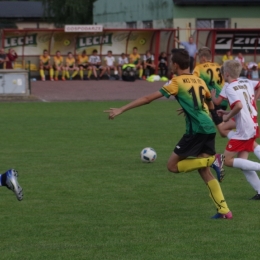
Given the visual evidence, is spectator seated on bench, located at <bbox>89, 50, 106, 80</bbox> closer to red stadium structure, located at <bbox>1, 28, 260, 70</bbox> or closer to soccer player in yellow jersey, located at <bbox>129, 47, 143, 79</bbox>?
red stadium structure, located at <bbox>1, 28, 260, 70</bbox>

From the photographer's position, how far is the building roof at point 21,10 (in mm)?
71688

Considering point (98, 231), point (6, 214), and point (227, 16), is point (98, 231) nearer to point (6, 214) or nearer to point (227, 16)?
point (6, 214)

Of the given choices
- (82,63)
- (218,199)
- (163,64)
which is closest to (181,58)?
(218,199)

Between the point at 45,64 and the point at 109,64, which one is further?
the point at 109,64

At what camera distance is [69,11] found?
58.8m

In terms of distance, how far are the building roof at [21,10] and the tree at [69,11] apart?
10.8 m

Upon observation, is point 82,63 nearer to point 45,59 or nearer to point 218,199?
point 45,59

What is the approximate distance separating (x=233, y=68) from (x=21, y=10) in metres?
65.6

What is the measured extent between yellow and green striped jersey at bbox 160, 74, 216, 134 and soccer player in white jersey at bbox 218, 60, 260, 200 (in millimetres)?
1074

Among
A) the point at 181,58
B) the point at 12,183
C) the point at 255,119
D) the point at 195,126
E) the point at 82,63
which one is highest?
the point at 181,58

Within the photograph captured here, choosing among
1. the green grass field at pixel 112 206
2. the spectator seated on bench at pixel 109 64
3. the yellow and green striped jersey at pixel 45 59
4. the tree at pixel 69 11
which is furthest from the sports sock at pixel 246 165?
the tree at pixel 69 11

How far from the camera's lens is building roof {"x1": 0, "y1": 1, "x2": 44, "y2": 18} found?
2822 inches

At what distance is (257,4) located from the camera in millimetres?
40750

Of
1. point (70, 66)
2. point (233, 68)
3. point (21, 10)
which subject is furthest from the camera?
point (21, 10)
